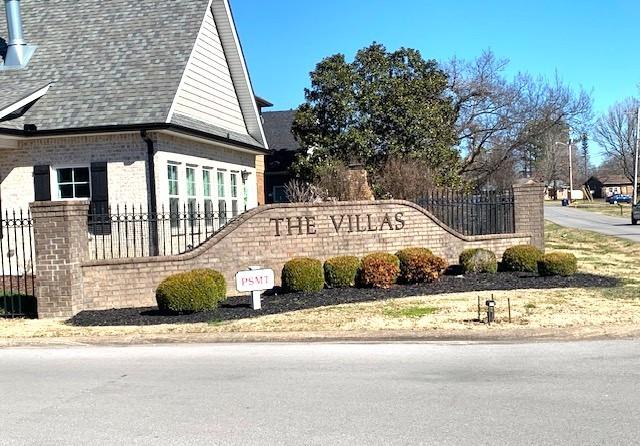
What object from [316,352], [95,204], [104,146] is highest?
[104,146]

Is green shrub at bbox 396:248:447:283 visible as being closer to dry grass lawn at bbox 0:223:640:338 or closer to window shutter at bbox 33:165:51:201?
dry grass lawn at bbox 0:223:640:338

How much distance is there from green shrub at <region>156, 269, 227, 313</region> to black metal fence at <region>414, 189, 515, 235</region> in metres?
6.90

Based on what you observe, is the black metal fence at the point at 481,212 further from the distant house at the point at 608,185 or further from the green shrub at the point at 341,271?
the distant house at the point at 608,185

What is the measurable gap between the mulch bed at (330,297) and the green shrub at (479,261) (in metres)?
0.25

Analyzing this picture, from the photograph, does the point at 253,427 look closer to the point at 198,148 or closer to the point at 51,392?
the point at 51,392

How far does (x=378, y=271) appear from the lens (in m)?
13.6

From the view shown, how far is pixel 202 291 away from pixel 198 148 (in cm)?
791

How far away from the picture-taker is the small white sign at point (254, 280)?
11.6m

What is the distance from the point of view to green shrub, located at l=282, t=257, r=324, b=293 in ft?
43.6

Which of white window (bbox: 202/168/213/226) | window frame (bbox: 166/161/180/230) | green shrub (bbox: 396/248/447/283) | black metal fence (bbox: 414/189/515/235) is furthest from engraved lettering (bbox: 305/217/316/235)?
white window (bbox: 202/168/213/226)

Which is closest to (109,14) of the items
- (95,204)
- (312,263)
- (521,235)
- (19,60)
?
(19,60)

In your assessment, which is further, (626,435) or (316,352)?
(316,352)

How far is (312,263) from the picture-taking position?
13.5 meters

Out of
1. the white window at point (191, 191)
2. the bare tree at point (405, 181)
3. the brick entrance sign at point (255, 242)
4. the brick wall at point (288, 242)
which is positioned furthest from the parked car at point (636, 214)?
the white window at point (191, 191)
